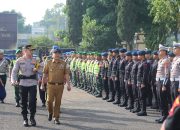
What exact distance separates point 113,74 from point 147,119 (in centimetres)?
398

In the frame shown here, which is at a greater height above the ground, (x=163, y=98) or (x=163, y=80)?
(x=163, y=80)

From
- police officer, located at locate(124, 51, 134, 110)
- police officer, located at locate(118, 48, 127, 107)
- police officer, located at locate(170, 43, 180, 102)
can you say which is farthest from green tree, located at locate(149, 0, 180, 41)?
police officer, located at locate(170, 43, 180, 102)

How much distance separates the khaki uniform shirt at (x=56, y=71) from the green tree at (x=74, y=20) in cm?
4234

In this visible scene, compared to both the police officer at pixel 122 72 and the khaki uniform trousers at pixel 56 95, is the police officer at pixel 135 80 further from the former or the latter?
the khaki uniform trousers at pixel 56 95

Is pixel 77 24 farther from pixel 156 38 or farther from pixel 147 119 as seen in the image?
pixel 147 119

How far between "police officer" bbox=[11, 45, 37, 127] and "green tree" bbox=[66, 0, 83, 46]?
139 feet

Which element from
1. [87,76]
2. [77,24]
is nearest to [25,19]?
[77,24]

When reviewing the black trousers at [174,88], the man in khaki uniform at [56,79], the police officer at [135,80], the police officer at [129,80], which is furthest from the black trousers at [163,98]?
the man in khaki uniform at [56,79]

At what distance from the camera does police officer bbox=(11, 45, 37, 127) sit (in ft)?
36.9

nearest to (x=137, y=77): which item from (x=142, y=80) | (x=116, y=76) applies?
(x=142, y=80)

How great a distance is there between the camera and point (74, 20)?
55.3 m

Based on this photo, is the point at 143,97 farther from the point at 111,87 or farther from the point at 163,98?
the point at 111,87

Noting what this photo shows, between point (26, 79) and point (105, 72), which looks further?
point (105, 72)

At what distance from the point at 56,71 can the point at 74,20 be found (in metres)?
44.1
